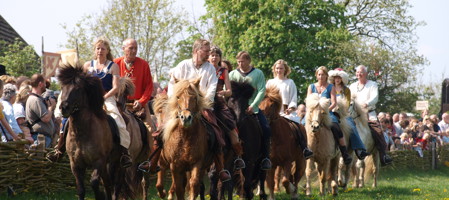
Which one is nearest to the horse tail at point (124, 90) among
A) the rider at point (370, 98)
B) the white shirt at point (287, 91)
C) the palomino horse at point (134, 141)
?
the palomino horse at point (134, 141)

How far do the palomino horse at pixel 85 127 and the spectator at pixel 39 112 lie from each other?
2.94 m

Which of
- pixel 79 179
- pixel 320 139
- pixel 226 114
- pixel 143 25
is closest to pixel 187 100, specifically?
pixel 226 114

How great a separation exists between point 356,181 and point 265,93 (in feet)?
18.9

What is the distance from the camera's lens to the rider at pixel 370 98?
1745 cm

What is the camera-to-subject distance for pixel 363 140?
17.5 meters

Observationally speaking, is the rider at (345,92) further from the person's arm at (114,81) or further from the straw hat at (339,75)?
the person's arm at (114,81)

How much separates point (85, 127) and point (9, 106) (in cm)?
301

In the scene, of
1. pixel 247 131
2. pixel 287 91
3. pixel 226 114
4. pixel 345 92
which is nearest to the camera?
pixel 226 114

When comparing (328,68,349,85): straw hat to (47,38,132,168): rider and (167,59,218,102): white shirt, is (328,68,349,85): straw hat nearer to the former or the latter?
(167,59,218,102): white shirt

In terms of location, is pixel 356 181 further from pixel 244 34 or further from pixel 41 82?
pixel 244 34

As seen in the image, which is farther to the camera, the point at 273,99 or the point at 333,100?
the point at 333,100

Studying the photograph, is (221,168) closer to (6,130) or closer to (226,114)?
(226,114)

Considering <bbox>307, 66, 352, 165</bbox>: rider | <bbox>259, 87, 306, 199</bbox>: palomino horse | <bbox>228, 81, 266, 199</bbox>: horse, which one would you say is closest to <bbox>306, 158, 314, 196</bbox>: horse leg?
<bbox>307, 66, 352, 165</bbox>: rider

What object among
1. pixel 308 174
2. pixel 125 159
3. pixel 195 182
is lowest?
pixel 308 174
